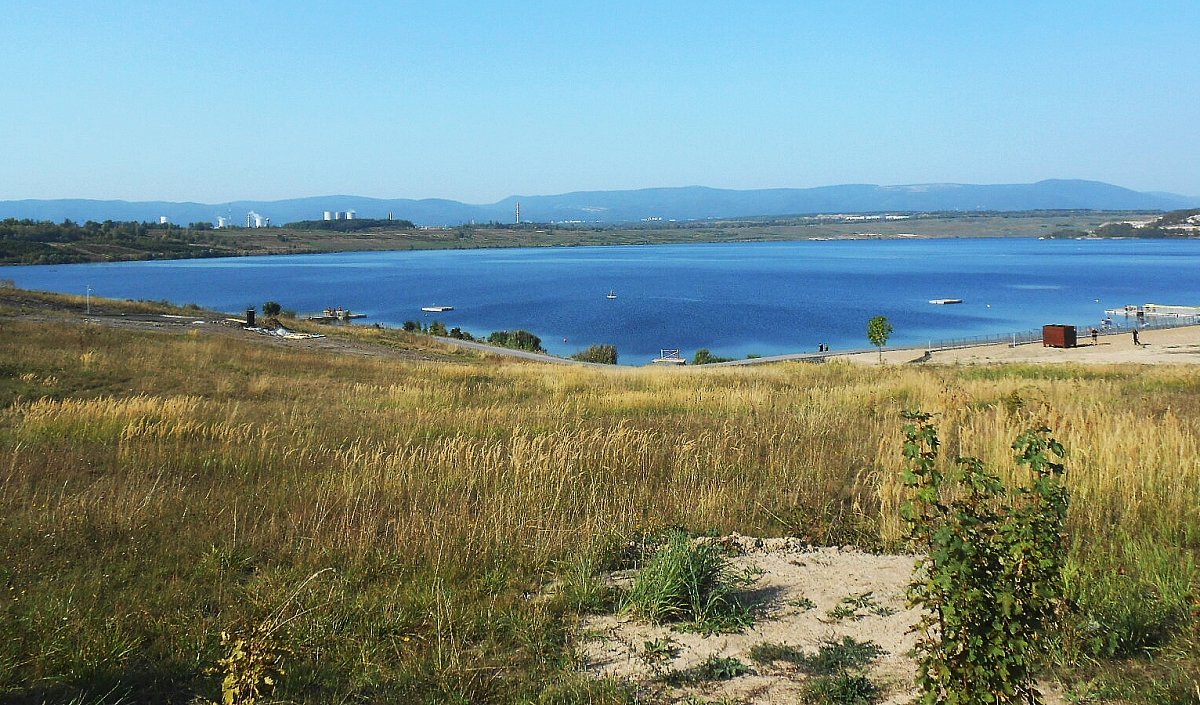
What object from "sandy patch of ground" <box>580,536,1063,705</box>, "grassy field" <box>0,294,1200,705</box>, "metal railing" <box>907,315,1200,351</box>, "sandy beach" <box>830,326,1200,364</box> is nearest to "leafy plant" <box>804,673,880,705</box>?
"sandy patch of ground" <box>580,536,1063,705</box>

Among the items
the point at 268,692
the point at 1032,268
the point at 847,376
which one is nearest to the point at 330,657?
the point at 268,692

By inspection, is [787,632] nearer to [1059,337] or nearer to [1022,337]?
[1059,337]

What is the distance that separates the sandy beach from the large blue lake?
15162 mm

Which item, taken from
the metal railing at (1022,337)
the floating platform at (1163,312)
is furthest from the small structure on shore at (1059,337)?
the floating platform at (1163,312)

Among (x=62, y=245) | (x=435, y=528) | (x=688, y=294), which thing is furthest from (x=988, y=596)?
(x=62, y=245)

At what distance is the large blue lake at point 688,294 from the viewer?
250 ft

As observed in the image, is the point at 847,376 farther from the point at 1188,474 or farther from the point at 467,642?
the point at 467,642

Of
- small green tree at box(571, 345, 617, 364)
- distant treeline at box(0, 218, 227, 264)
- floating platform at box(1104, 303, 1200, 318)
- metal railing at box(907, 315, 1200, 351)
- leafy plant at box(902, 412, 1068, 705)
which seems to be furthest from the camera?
distant treeline at box(0, 218, 227, 264)

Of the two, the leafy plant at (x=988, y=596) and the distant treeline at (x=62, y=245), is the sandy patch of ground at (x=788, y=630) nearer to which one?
the leafy plant at (x=988, y=596)

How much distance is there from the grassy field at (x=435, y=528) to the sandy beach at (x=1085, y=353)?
1091 inches

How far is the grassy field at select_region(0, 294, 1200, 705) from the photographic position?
14.5ft

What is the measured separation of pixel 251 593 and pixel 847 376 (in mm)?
19528

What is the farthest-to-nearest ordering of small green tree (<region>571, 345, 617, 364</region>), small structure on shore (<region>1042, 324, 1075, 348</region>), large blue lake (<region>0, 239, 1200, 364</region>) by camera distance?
large blue lake (<region>0, 239, 1200, 364</region>) → small green tree (<region>571, 345, 617, 364</region>) → small structure on shore (<region>1042, 324, 1075, 348</region>)

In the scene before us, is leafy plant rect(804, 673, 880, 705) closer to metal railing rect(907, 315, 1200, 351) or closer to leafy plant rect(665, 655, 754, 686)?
leafy plant rect(665, 655, 754, 686)
